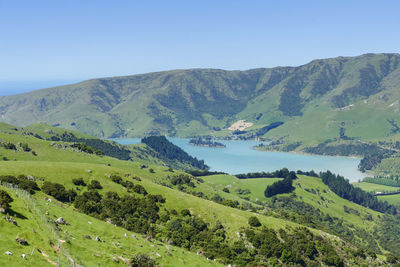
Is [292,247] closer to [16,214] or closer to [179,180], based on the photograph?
[16,214]

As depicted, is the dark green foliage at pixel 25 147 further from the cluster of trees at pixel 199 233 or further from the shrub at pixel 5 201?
the shrub at pixel 5 201

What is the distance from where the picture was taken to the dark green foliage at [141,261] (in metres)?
44.3

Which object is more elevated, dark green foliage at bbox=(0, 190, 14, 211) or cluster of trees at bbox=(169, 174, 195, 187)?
dark green foliage at bbox=(0, 190, 14, 211)

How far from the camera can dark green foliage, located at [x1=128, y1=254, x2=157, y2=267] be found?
145 feet

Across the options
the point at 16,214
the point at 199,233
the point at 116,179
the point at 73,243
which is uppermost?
the point at 16,214

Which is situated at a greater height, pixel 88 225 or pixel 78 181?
pixel 88 225

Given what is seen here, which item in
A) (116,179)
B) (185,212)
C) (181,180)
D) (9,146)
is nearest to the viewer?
(185,212)

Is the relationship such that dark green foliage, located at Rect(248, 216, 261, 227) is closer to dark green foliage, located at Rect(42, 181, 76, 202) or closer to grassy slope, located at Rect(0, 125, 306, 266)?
grassy slope, located at Rect(0, 125, 306, 266)

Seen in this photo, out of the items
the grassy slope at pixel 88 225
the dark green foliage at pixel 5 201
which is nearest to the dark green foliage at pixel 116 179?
the grassy slope at pixel 88 225

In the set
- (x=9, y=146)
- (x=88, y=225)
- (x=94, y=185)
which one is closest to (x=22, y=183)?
(x=94, y=185)

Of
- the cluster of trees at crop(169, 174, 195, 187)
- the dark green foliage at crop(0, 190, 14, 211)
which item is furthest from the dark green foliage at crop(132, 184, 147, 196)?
the cluster of trees at crop(169, 174, 195, 187)

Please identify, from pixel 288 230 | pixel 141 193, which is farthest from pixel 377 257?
pixel 141 193

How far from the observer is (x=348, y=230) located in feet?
643

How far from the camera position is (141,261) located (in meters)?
45.4
